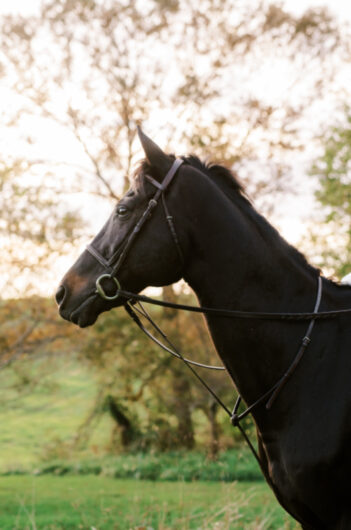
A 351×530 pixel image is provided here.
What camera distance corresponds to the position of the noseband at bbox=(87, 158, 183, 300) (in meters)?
3.43

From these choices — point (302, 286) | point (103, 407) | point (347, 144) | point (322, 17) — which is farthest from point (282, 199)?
point (302, 286)

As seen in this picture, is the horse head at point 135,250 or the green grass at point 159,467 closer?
the horse head at point 135,250

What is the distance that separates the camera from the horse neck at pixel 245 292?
343cm

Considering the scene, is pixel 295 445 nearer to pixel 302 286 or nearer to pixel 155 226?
pixel 302 286

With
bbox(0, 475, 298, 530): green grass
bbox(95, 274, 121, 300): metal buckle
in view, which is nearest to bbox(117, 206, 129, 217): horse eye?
bbox(95, 274, 121, 300): metal buckle

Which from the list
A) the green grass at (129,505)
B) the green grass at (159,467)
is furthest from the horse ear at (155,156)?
the green grass at (159,467)

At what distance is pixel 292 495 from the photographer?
3.27m

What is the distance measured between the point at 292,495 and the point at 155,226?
5.27ft

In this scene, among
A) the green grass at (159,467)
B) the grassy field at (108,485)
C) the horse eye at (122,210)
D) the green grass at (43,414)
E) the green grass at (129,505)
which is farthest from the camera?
the green grass at (43,414)

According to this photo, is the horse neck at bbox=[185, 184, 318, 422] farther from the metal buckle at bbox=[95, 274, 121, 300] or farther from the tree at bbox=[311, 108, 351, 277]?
the tree at bbox=[311, 108, 351, 277]

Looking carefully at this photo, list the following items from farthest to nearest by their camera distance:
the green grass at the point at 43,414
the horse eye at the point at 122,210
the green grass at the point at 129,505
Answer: the green grass at the point at 43,414
the green grass at the point at 129,505
the horse eye at the point at 122,210

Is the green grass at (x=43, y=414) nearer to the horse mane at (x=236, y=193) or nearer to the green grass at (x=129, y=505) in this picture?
the green grass at (x=129, y=505)

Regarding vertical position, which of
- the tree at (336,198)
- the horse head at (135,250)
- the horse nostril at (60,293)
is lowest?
the horse nostril at (60,293)

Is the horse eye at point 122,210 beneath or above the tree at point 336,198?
beneath
